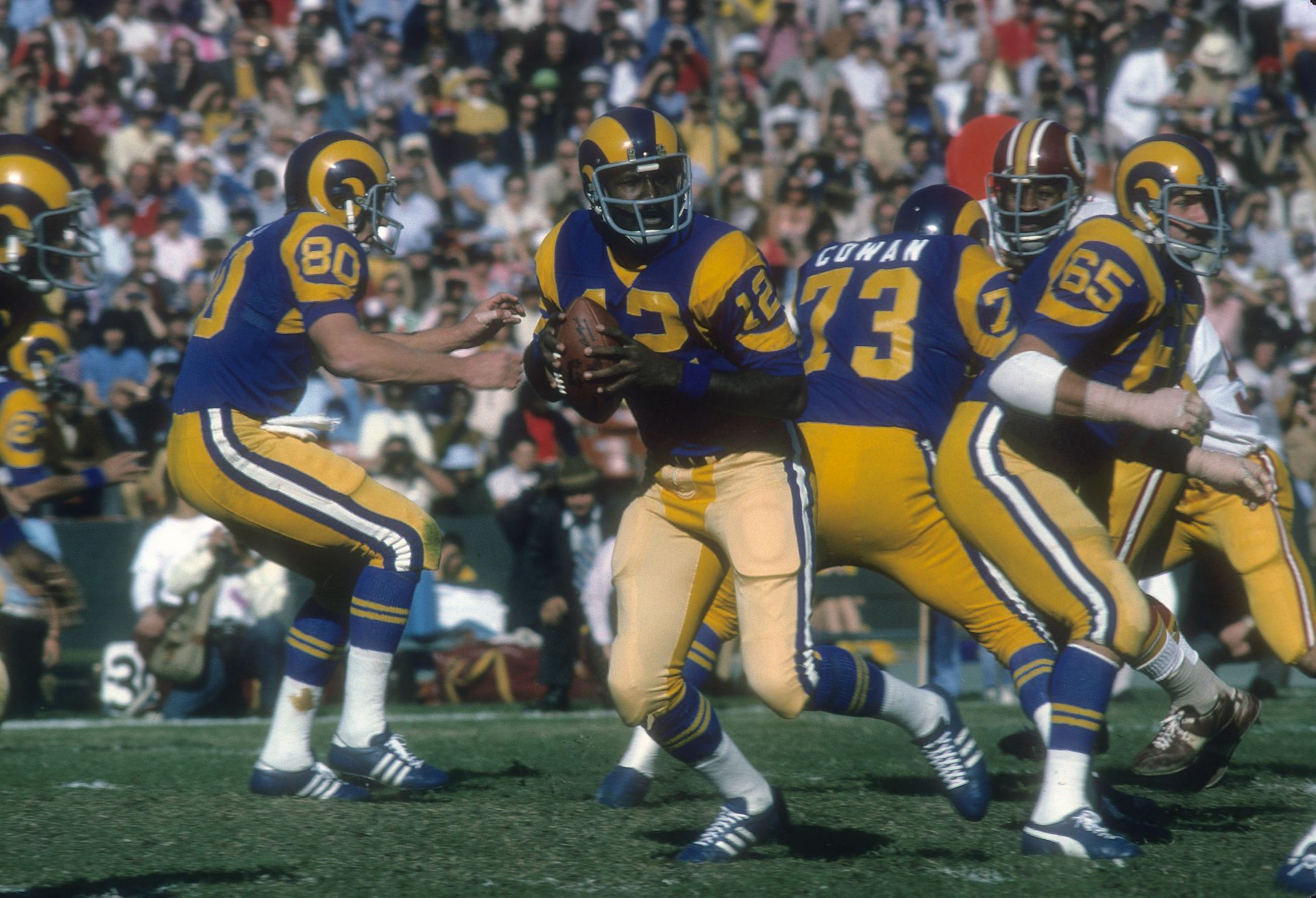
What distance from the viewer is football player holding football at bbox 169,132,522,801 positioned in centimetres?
519

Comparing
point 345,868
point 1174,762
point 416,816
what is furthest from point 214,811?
point 1174,762

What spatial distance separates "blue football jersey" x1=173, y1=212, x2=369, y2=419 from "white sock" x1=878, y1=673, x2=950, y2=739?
2.01 m

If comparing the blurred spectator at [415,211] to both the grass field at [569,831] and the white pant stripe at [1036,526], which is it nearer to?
the grass field at [569,831]

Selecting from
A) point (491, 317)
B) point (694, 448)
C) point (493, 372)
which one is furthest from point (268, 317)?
point (694, 448)

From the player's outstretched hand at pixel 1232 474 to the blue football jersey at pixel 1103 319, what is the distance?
0.19 meters

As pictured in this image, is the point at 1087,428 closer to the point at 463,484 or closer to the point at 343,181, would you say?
the point at 343,181

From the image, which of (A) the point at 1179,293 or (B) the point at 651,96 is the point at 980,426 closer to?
(A) the point at 1179,293

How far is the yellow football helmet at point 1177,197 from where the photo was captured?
4.85m

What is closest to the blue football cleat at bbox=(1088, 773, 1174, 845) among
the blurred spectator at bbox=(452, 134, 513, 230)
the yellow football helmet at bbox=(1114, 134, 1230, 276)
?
the yellow football helmet at bbox=(1114, 134, 1230, 276)

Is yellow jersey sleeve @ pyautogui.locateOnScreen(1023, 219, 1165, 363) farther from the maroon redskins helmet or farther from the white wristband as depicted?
the maroon redskins helmet

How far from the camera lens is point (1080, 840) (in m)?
4.25

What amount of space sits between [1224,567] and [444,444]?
207 inches

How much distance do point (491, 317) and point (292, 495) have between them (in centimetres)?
85

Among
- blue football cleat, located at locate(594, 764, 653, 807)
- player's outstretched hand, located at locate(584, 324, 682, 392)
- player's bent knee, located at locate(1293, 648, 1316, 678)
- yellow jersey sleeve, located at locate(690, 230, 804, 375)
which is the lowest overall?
blue football cleat, located at locate(594, 764, 653, 807)
